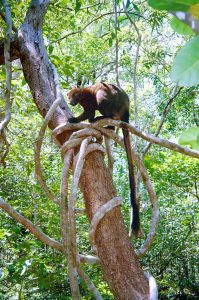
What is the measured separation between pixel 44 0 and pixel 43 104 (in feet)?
1.42

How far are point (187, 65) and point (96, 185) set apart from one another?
1041 mm

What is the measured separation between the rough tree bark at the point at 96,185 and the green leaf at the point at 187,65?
3.20 ft

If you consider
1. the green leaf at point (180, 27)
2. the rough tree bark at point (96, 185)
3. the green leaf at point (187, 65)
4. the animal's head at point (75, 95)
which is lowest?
the green leaf at point (187, 65)

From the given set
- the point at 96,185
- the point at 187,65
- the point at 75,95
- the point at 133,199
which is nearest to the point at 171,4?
the point at 187,65

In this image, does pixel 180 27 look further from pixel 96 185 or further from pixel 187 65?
pixel 96 185

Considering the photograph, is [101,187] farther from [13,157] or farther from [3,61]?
[13,157]

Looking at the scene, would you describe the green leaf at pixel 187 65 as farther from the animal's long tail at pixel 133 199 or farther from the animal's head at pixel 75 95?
the animal's head at pixel 75 95

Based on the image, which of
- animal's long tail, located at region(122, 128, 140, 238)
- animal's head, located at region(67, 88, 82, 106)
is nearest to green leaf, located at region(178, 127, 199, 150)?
animal's long tail, located at region(122, 128, 140, 238)

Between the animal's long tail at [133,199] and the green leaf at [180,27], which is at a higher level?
the animal's long tail at [133,199]

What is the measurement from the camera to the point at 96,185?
3.98ft

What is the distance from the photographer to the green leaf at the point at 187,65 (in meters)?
0.18

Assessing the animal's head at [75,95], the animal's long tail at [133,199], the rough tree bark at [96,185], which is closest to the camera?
the rough tree bark at [96,185]

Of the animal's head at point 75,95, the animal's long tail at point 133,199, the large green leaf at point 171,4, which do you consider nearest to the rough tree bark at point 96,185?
the animal's long tail at point 133,199

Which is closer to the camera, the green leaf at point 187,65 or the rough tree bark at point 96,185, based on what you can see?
the green leaf at point 187,65
